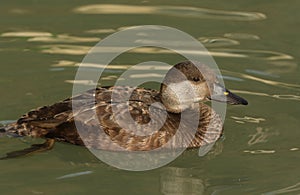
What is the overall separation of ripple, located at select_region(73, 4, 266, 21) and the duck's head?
3331 mm

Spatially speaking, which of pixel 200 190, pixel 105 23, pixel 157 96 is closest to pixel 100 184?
pixel 200 190

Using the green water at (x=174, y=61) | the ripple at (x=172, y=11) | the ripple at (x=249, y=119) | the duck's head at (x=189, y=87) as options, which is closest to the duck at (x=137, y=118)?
the duck's head at (x=189, y=87)

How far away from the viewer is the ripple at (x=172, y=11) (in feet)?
40.2

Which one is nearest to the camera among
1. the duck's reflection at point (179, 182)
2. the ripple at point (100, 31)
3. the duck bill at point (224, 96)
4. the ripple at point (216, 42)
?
the duck's reflection at point (179, 182)

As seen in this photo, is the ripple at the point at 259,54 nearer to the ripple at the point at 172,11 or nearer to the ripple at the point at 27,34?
the ripple at the point at 172,11

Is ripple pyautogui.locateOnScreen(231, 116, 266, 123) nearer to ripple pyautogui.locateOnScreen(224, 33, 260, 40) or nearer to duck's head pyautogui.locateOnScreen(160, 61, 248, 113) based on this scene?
duck's head pyautogui.locateOnScreen(160, 61, 248, 113)

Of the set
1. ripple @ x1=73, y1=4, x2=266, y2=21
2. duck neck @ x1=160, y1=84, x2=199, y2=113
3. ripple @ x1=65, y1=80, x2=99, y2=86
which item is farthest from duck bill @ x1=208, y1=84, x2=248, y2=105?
ripple @ x1=73, y1=4, x2=266, y2=21

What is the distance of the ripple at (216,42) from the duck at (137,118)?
7.53ft

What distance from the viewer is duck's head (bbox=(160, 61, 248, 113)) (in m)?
8.92

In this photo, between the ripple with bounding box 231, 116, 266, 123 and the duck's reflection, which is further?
the ripple with bounding box 231, 116, 266, 123

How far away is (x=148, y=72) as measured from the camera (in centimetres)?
1047

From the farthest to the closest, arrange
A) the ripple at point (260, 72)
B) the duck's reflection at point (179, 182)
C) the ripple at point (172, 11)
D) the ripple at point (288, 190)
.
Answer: the ripple at point (172, 11) → the ripple at point (260, 72) → the duck's reflection at point (179, 182) → the ripple at point (288, 190)

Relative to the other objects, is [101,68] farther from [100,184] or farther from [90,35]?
[100,184]

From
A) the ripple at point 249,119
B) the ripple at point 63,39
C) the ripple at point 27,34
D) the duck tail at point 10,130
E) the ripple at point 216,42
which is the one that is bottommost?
the ripple at point 249,119
